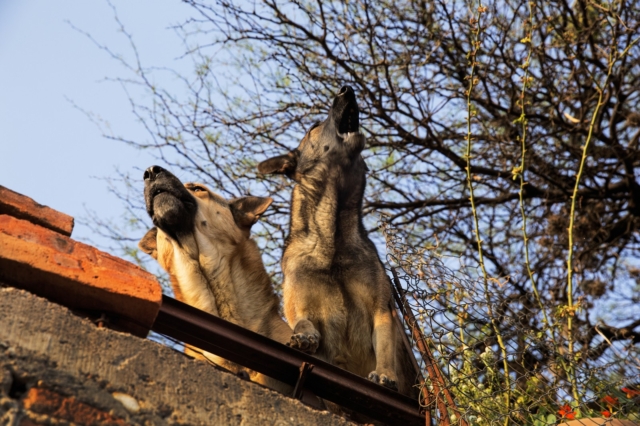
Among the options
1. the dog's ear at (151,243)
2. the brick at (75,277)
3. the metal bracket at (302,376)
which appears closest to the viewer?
the brick at (75,277)

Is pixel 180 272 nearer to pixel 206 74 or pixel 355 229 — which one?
pixel 355 229

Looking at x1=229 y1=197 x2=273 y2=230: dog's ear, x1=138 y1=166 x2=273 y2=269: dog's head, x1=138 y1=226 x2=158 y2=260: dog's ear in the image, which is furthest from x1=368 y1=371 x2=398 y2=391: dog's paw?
x1=138 y1=226 x2=158 y2=260: dog's ear

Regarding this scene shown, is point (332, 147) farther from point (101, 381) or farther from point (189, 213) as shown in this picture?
point (101, 381)

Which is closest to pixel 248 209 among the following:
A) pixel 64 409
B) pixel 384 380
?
pixel 384 380

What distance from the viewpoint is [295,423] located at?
11.8ft

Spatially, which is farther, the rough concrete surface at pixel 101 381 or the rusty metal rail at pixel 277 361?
the rusty metal rail at pixel 277 361

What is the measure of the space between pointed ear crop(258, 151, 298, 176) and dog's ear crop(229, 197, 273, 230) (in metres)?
0.73

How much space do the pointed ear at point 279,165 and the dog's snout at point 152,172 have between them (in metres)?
1.27

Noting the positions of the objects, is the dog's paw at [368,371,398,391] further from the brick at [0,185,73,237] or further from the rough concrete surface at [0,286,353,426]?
the brick at [0,185,73,237]

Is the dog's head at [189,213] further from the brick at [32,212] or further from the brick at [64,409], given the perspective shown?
the brick at [64,409]

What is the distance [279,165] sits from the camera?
7566mm

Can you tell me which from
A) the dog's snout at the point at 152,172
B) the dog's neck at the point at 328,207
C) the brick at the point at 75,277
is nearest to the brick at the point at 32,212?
the brick at the point at 75,277

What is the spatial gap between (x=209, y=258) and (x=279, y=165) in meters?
1.52

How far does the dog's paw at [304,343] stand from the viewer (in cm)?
559
